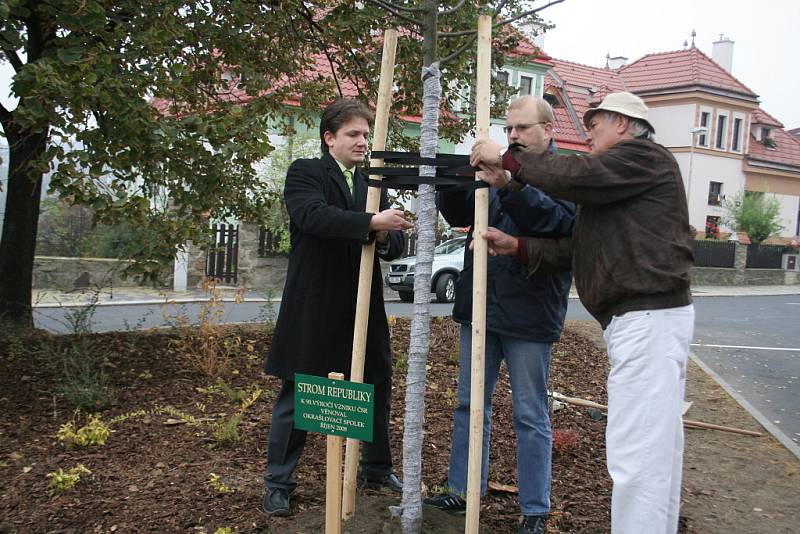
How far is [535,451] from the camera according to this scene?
3.40m

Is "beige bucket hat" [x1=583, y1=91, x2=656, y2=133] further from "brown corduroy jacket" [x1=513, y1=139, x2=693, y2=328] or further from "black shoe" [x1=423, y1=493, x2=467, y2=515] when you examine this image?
"black shoe" [x1=423, y1=493, x2=467, y2=515]

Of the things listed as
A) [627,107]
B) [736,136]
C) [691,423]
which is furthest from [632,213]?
[736,136]

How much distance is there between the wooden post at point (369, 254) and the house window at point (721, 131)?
125 ft

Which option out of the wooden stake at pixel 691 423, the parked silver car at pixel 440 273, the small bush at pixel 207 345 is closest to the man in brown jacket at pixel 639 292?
the wooden stake at pixel 691 423

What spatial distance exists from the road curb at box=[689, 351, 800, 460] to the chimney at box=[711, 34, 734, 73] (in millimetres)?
38172

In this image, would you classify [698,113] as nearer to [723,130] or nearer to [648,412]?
[723,130]

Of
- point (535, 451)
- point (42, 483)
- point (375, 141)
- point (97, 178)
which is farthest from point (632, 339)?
point (97, 178)

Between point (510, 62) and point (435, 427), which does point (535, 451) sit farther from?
point (510, 62)

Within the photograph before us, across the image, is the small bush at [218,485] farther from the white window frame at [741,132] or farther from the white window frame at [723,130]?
the white window frame at [741,132]

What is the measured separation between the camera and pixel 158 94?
230 inches

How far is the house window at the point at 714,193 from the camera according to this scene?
37.3 m

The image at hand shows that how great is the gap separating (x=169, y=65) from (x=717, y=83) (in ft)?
121

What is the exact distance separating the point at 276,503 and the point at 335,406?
98 cm

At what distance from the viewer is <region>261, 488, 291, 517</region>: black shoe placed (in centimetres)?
352
